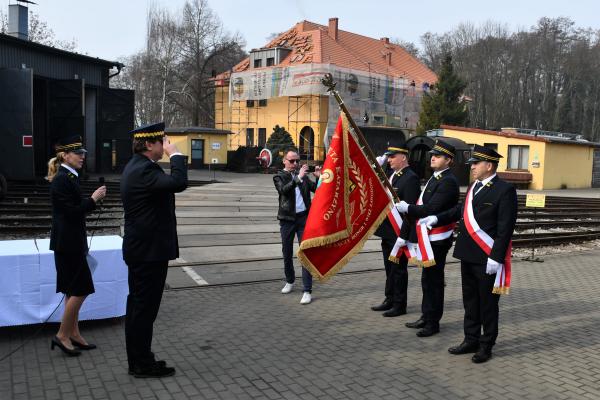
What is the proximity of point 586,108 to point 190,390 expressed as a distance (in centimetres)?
7546

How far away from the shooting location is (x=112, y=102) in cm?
2864

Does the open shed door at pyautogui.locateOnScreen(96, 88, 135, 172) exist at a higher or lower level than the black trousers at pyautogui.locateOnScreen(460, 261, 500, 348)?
higher

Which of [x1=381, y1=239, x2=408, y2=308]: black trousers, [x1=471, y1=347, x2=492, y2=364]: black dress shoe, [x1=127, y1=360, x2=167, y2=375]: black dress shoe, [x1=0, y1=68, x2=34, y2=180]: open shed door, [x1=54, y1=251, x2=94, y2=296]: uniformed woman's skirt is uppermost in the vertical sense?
[x1=0, y1=68, x2=34, y2=180]: open shed door

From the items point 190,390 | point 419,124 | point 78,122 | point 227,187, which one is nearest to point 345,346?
point 190,390

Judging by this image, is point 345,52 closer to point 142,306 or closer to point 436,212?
point 436,212

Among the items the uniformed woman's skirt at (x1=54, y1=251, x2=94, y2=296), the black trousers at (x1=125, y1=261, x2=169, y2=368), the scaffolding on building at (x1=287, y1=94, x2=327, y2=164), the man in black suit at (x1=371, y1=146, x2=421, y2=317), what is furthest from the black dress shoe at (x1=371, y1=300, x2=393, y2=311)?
the scaffolding on building at (x1=287, y1=94, x2=327, y2=164)

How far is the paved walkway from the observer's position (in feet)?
15.0

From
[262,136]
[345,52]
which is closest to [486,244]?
[345,52]

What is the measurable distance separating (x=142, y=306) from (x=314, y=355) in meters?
1.79

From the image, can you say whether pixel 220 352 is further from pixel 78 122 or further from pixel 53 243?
pixel 78 122

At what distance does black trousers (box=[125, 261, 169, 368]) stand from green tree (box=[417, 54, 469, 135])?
43530mm

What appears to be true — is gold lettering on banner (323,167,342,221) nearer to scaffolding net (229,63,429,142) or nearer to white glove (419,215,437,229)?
white glove (419,215,437,229)

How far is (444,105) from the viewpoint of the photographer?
4697cm

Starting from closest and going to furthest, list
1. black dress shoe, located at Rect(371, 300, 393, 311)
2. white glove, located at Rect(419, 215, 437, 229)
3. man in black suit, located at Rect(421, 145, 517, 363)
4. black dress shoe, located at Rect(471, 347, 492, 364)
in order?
man in black suit, located at Rect(421, 145, 517, 363) → black dress shoe, located at Rect(471, 347, 492, 364) → white glove, located at Rect(419, 215, 437, 229) → black dress shoe, located at Rect(371, 300, 393, 311)
